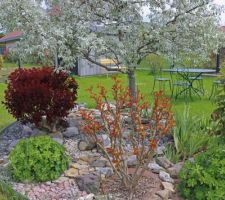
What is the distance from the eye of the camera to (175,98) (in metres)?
9.87

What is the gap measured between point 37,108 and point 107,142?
111cm

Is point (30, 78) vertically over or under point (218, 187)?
over

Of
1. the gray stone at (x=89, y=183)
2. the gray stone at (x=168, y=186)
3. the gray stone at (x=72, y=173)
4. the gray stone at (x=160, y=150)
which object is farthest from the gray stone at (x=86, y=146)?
the gray stone at (x=168, y=186)

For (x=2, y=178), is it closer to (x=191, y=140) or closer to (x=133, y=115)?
(x=133, y=115)

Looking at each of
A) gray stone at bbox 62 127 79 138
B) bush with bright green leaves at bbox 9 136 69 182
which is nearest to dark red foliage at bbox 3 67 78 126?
gray stone at bbox 62 127 79 138

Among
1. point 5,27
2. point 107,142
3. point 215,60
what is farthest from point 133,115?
point 215,60

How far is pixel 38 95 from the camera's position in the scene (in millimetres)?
5258

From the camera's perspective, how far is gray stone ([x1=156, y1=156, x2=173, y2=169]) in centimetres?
419

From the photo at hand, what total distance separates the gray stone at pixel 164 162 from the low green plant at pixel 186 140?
0.54ft

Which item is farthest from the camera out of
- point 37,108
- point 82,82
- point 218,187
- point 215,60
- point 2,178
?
point 215,60

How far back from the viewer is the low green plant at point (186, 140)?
453 centimetres

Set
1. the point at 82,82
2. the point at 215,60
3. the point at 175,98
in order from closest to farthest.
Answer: the point at 175,98 < the point at 82,82 < the point at 215,60

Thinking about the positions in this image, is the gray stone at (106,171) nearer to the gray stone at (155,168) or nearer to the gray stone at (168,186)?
the gray stone at (155,168)

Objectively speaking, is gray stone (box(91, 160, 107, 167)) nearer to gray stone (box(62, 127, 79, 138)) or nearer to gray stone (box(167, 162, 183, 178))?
gray stone (box(167, 162, 183, 178))
